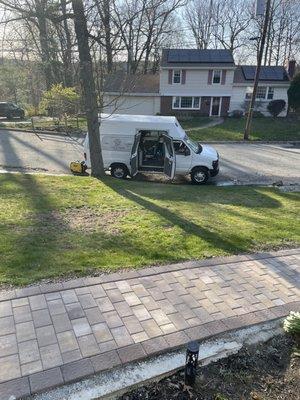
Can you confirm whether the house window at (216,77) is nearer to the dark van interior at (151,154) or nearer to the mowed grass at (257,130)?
the mowed grass at (257,130)

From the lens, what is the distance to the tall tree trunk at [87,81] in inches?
393

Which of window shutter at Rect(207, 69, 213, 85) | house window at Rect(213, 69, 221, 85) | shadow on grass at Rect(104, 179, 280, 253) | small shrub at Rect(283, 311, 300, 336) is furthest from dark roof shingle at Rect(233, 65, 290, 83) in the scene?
small shrub at Rect(283, 311, 300, 336)

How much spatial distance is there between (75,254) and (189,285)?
1.85m

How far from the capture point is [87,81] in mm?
10641

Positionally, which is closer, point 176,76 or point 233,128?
point 233,128

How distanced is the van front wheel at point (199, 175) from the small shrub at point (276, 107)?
23903 millimetres

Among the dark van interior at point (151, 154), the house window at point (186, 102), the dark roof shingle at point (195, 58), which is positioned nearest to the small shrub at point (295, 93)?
the dark roof shingle at point (195, 58)

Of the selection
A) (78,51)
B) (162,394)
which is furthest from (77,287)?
(78,51)

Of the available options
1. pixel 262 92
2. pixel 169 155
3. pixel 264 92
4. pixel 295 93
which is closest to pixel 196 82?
pixel 262 92

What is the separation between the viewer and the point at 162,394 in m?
2.99

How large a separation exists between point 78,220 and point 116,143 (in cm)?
649

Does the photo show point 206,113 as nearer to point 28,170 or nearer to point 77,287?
point 28,170

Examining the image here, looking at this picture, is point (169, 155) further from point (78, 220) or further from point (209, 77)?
point (209, 77)

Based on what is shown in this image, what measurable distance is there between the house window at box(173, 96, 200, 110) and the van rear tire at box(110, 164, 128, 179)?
21784 mm
